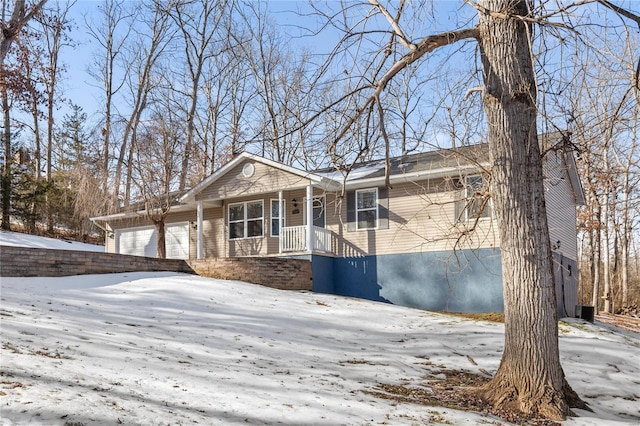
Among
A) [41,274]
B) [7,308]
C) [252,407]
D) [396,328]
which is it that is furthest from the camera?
[41,274]

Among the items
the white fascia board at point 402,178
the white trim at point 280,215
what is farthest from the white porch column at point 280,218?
the white fascia board at point 402,178

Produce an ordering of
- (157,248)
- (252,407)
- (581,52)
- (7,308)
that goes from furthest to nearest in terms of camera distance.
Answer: (157,248) → (7,308) → (581,52) → (252,407)

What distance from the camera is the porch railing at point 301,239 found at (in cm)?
1554

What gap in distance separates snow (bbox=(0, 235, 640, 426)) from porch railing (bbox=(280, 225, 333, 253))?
11.8 ft

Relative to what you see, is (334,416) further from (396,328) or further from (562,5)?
(396,328)

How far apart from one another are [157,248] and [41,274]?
7.58 meters

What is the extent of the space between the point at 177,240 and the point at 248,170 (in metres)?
4.72

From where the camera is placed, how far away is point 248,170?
16531 millimetres

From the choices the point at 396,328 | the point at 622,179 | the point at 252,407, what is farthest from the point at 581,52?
the point at 622,179

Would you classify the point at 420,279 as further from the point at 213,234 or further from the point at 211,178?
the point at 213,234

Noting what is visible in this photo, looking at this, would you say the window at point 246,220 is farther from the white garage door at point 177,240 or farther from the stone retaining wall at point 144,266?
the stone retaining wall at point 144,266

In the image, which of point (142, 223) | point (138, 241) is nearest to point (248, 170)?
point (142, 223)

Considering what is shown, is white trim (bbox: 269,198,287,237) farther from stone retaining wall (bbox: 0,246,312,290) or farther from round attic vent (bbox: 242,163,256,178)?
stone retaining wall (bbox: 0,246,312,290)

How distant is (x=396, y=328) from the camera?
32.2 ft
